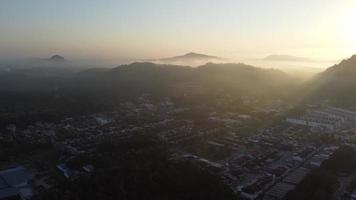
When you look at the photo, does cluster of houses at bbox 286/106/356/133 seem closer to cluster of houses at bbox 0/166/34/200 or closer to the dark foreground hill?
the dark foreground hill

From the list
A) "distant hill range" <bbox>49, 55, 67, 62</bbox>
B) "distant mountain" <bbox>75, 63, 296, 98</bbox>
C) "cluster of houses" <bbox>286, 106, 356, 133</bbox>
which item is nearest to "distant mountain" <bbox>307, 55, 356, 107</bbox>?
"distant mountain" <bbox>75, 63, 296, 98</bbox>

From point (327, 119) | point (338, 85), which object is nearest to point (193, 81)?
point (338, 85)

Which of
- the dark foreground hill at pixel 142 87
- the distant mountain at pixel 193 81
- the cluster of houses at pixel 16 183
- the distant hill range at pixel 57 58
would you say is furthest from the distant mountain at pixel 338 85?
the distant hill range at pixel 57 58

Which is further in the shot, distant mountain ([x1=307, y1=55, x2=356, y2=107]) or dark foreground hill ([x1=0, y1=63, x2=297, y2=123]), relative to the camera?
distant mountain ([x1=307, y1=55, x2=356, y2=107])

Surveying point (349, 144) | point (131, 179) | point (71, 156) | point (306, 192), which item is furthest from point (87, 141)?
point (349, 144)

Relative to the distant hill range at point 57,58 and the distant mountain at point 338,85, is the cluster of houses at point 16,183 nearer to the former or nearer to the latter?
the distant mountain at point 338,85

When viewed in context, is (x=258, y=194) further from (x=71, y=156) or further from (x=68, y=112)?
(x=68, y=112)

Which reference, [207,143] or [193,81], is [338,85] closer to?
[193,81]

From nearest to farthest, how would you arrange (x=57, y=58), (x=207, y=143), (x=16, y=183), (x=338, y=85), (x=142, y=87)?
(x=16, y=183) < (x=207, y=143) < (x=338, y=85) < (x=142, y=87) < (x=57, y=58)

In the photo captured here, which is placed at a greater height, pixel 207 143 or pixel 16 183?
pixel 207 143
